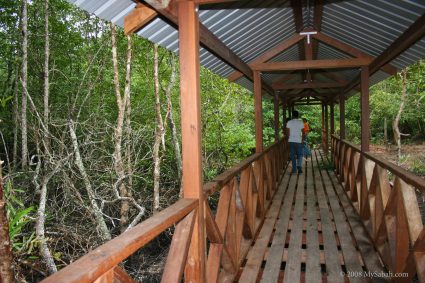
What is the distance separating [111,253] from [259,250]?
289cm

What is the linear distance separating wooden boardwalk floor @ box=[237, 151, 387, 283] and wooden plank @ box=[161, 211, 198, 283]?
1.30 meters

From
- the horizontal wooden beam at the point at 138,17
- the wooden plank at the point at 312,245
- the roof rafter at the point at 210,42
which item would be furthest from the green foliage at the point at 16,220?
the wooden plank at the point at 312,245

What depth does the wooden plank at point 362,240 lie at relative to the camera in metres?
3.44

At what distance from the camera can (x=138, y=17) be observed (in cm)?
267

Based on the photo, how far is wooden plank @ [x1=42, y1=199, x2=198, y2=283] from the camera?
111cm

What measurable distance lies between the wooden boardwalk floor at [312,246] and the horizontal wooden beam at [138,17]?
233cm

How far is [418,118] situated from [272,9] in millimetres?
21323

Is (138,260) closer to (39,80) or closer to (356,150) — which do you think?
(356,150)

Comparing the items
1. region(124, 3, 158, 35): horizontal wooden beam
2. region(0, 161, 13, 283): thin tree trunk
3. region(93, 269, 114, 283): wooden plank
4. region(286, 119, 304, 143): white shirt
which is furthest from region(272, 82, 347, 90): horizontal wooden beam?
region(93, 269, 114, 283): wooden plank

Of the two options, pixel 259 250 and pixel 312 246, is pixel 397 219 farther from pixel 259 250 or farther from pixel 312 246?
pixel 259 250

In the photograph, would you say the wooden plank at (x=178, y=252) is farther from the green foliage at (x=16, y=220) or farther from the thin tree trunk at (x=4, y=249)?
the green foliage at (x=16, y=220)

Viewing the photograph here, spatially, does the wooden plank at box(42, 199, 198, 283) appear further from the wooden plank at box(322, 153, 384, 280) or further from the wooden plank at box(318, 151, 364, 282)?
the wooden plank at box(322, 153, 384, 280)

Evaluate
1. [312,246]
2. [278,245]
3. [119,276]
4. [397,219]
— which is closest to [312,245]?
[312,246]
